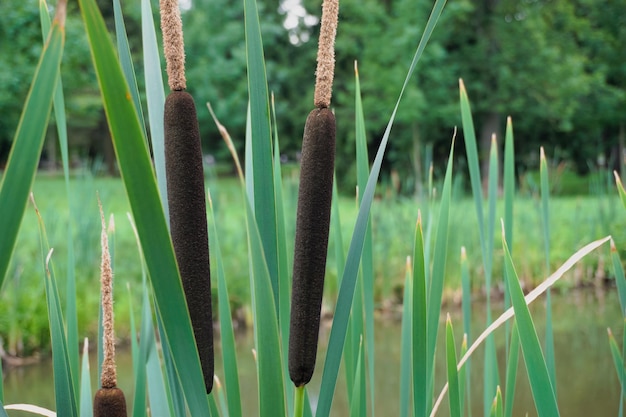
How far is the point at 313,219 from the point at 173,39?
14cm

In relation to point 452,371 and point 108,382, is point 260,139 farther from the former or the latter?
point 452,371

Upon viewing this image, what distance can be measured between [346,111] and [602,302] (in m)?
9.66

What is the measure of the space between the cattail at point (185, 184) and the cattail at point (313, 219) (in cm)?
6

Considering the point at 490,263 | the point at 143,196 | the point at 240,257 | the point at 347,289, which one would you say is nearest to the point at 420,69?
the point at 240,257

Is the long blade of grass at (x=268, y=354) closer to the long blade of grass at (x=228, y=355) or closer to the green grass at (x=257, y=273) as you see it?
the green grass at (x=257, y=273)

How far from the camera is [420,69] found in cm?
1331

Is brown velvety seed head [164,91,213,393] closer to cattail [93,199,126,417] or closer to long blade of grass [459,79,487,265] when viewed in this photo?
cattail [93,199,126,417]

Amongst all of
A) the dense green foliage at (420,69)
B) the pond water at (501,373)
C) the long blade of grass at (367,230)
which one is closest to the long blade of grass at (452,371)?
the long blade of grass at (367,230)

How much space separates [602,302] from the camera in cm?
455

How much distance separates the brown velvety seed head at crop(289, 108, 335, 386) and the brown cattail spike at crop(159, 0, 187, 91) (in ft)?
0.29

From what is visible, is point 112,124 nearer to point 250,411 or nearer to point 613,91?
point 250,411

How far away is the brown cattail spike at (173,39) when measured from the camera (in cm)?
40

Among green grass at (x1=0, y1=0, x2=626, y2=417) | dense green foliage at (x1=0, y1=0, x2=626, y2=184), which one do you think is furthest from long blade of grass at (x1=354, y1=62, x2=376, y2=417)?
dense green foliage at (x1=0, y1=0, x2=626, y2=184)

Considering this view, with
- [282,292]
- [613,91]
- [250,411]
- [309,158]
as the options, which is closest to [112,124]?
[309,158]
